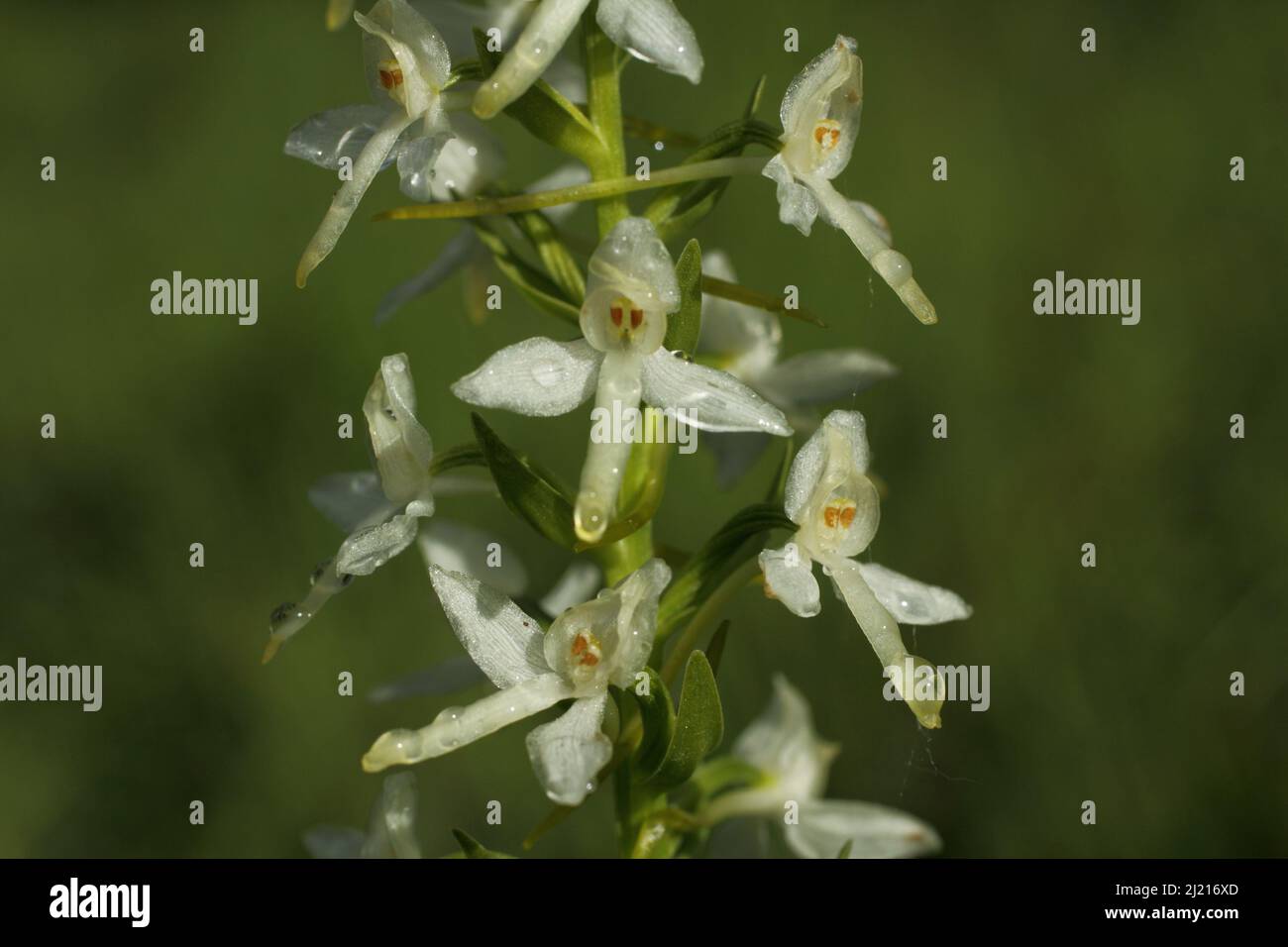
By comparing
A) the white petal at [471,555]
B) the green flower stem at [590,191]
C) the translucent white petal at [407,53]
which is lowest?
the white petal at [471,555]

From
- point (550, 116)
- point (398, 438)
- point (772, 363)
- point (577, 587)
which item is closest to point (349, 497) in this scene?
point (398, 438)

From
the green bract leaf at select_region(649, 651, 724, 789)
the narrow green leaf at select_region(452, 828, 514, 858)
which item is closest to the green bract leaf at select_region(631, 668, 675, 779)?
the green bract leaf at select_region(649, 651, 724, 789)

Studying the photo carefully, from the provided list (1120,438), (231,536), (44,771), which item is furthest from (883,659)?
(44,771)

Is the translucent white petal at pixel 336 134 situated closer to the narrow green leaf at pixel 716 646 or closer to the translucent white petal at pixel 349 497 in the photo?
the translucent white petal at pixel 349 497

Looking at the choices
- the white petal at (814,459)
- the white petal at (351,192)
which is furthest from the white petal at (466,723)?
the white petal at (351,192)

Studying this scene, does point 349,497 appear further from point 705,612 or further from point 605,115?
point 605,115

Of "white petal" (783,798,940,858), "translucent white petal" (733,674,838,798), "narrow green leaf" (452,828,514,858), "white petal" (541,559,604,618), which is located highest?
"white petal" (541,559,604,618)

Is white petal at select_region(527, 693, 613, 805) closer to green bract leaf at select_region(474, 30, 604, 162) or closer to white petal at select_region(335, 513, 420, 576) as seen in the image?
white petal at select_region(335, 513, 420, 576)
